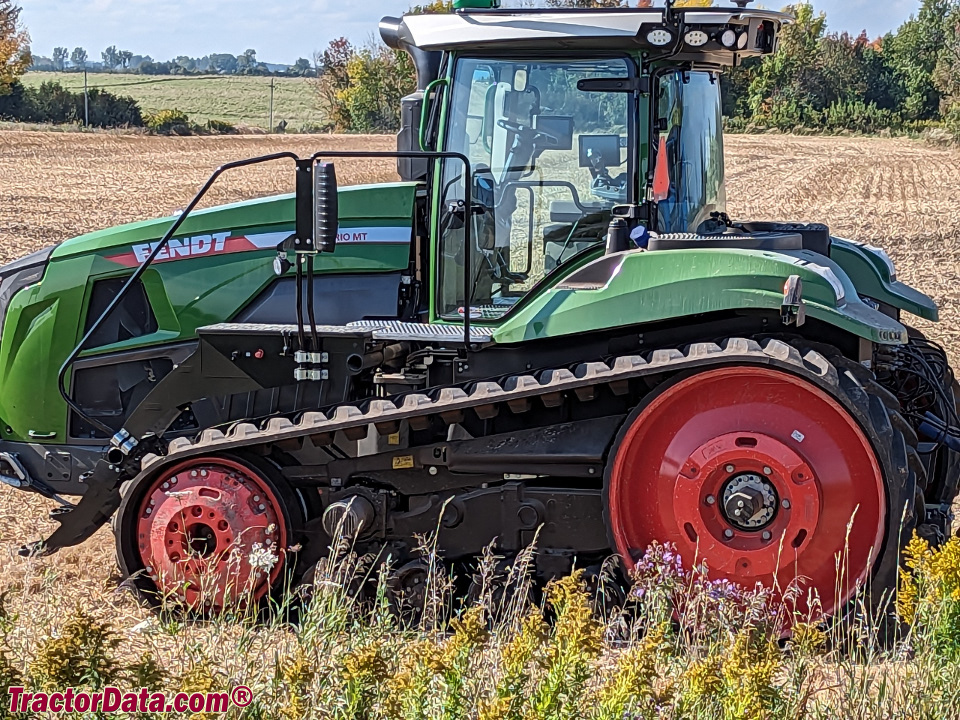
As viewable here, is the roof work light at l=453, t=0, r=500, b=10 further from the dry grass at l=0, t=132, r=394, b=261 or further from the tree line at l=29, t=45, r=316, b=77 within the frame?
the tree line at l=29, t=45, r=316, b=77

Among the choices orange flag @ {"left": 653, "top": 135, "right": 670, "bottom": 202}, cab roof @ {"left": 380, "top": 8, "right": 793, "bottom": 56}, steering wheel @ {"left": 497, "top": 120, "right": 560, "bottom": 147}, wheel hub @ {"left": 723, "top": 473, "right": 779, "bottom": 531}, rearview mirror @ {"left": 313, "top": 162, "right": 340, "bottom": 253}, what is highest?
cab roof @ {"left": 380, "top": 8, "right": 793, "bottom": 56}

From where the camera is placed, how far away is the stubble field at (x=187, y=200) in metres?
4.65

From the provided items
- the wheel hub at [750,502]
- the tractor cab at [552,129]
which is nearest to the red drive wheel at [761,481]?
the wheel hub at [750,502]

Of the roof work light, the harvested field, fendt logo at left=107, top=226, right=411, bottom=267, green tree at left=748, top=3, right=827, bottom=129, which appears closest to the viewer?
the roof work light

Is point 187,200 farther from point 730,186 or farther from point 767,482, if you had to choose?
point 767,482

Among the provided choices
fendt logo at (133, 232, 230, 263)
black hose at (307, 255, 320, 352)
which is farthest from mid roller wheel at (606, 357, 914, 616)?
fendt logo at (133, 232, 230, 263)

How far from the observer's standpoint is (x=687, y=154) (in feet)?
18.6

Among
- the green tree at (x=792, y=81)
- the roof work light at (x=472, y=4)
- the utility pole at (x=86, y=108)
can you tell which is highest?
the green tree at (x=792, y=81)

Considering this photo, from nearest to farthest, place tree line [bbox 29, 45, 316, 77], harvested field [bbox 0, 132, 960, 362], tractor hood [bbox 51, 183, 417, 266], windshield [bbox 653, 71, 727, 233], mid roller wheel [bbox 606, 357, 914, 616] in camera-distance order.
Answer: mid roller wheel [bbox 606, 357, 914, 616]
windshield [bbox 653, 71, 727, 233]
tractor hood [bbox 51, 183, 417, 266]
harvested field [bbox 0, 132, 960, 362]
tree line [bbox 29, 45, 316, 77]

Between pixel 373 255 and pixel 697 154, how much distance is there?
1.75m

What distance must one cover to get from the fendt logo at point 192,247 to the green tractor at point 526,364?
16 mm

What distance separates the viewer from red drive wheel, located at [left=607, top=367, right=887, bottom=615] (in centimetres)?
478

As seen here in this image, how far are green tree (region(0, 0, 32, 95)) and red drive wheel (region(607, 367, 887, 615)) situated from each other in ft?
182

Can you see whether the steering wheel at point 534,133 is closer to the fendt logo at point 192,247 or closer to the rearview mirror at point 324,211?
the rearview mirror at point 324,211
